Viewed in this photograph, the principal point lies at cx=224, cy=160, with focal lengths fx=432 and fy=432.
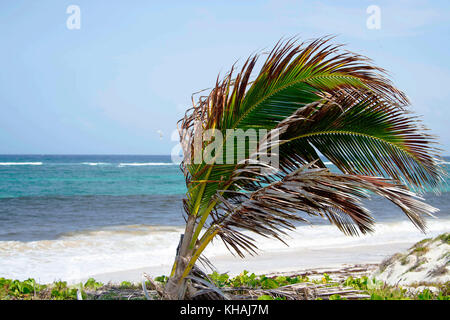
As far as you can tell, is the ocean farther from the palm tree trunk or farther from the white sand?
the palm tree trunk

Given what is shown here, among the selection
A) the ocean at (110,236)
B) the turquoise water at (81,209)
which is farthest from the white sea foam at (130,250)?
the turquoise water at (81,209)

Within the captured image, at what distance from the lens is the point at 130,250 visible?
10.8 meters

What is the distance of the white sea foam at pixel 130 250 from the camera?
8.65 metres

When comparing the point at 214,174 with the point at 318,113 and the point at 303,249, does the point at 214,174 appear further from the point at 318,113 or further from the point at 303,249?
the point at 303,249

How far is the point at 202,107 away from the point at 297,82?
944 millimetres

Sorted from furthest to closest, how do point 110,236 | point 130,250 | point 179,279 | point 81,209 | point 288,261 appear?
point 81,209 < point 110,236 < point 130,250 < point 288,261 < point 179,279

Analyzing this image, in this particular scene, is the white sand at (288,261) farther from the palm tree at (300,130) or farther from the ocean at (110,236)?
the palm tree at (300,130)

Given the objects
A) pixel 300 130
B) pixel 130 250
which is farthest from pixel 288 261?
pixel 300 130

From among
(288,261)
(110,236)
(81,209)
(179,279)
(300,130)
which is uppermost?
(300,130)

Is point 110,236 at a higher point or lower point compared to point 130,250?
lower

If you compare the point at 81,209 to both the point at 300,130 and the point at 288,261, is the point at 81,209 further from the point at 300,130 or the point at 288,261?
the point at 300,130
